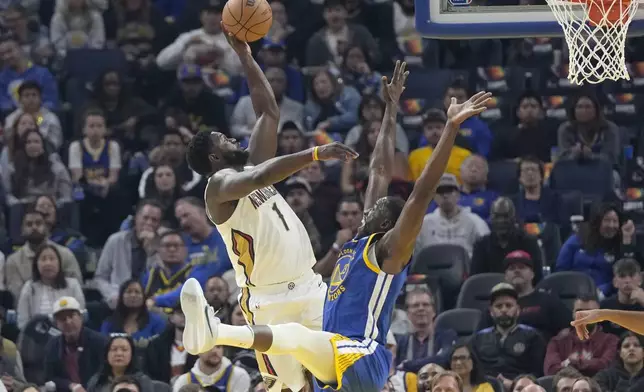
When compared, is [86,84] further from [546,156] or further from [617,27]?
[617,27]

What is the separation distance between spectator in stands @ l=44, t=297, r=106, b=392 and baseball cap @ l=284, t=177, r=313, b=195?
8.18 feet

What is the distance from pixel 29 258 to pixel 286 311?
5565mm

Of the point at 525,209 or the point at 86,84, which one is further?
the point at 86,84

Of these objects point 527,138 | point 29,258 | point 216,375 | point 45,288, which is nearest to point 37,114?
point 29,258

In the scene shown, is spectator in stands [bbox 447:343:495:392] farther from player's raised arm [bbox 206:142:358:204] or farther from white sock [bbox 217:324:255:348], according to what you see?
white sock [bbox 217:324:255:348]

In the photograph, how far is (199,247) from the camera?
14602mm

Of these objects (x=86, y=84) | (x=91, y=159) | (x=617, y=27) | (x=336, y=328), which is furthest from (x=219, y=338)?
(x=86, y=84)

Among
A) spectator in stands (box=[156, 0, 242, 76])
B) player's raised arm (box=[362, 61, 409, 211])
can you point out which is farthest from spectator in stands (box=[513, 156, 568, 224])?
player's raised arm (box=[362, 61, 409, 211])

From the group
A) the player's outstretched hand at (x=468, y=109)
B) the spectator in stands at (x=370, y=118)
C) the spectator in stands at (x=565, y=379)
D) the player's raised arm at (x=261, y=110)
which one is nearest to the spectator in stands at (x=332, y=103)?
the spectator in stands at (x=370, y=118)

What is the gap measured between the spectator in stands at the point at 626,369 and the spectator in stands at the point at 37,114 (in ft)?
22.5

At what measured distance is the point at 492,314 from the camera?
13070mm

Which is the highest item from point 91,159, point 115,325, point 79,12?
point 79,12

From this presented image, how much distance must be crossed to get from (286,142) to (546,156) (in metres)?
2.72

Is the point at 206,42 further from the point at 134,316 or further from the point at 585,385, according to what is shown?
the point at 585,385
